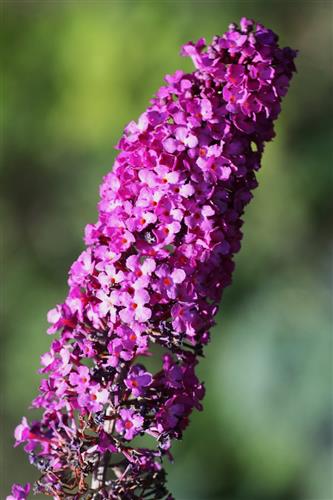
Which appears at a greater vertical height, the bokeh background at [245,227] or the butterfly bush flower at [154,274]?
the bokeh background at [245,227]

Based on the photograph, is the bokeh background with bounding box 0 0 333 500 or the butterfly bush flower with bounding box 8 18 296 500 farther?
the bokeh background with bounding box 0 0 333 500

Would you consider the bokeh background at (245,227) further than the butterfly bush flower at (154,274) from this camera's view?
Yes

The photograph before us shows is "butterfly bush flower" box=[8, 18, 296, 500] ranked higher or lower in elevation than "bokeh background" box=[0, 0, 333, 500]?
lower

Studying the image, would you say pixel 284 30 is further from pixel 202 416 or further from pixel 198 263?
pixel 198 263

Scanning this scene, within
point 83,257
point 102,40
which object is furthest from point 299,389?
point 83,257

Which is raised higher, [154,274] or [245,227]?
[245,227]
